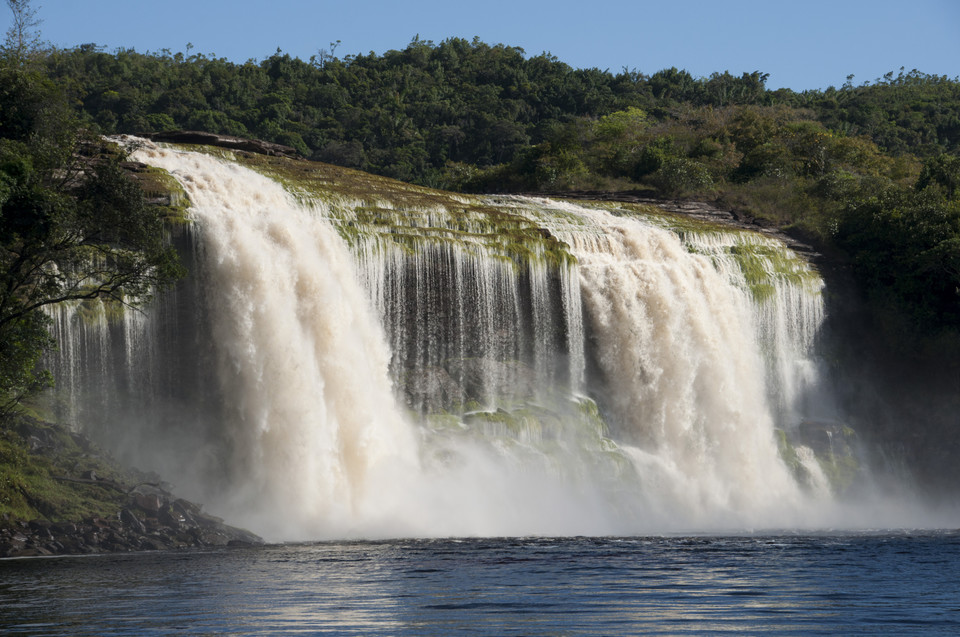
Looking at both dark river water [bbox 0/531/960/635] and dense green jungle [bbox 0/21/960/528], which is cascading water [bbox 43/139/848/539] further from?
dark river water [bbox 0/531/960/635]

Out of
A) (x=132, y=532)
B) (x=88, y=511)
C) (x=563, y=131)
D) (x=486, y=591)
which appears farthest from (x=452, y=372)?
(x=563, y=131)

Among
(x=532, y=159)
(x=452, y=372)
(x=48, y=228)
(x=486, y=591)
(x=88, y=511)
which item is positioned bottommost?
(x=486, y=591)

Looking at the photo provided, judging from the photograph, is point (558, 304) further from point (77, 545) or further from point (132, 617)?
point (132, 617)

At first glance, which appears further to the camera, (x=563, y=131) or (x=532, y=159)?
(x=563, y=131)

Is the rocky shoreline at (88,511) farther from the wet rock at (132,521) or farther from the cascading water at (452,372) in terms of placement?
the cascading water at (452,372)

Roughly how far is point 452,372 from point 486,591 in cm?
1761

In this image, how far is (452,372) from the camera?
114 ft

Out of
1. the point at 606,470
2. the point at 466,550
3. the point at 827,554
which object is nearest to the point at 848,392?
the point at 606,470

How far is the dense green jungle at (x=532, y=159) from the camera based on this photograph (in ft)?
81.5

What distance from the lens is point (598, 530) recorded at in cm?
3106

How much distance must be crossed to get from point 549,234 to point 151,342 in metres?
13.8

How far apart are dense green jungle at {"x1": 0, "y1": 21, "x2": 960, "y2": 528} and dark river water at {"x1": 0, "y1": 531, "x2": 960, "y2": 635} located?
624cm

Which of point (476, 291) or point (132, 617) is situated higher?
point (476, 291)

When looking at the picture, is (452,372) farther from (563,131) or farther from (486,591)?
(563,131)
